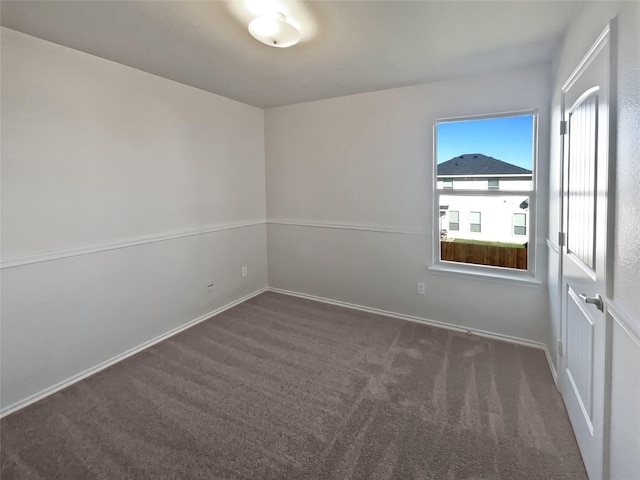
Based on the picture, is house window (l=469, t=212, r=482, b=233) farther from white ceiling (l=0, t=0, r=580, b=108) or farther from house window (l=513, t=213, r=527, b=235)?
white ceiling (l=0, t=0, r=580, b=108)

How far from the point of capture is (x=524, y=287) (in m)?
2.95

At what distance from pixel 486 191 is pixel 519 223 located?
41 cm

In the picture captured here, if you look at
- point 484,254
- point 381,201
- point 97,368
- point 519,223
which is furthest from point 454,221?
point 97,368

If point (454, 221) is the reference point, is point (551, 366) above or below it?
below

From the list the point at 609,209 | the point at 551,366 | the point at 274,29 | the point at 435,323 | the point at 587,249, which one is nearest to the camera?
the point at 609,209

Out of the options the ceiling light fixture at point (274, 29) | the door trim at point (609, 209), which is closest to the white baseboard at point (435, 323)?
the door trim at point (609, 209)

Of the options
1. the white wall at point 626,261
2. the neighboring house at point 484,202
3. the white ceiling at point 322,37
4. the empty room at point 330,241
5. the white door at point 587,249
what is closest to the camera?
the white wall at point 626,261

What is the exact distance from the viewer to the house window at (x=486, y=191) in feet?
9.61

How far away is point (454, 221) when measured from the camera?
3312mm

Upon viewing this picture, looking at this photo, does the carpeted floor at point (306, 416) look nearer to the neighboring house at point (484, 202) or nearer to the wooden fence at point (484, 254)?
the wooden fence at point (484, 254)

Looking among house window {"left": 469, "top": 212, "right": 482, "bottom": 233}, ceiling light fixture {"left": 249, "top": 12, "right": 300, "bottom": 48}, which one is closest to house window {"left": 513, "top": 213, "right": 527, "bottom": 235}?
house window {"left": 469, "top": 212, "right": 482, "bottom": 233}

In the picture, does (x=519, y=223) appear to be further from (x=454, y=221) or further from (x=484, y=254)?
(x=454, y=221)

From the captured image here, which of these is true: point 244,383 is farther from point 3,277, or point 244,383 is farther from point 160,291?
point 3,277

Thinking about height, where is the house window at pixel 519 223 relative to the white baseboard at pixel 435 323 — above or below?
above
